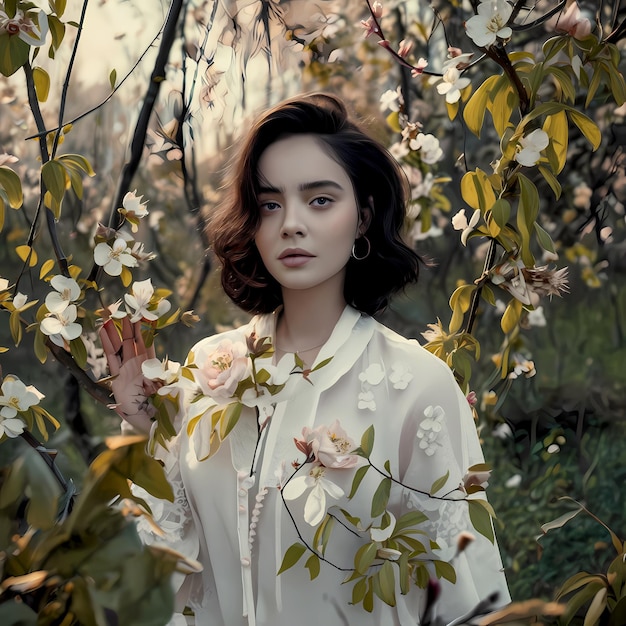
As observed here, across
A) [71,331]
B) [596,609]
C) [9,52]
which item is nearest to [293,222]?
[71,331]

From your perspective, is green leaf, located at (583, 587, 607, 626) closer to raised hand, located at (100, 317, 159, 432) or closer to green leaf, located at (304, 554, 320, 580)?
green leaf, located at (304, 554, 320, 580)

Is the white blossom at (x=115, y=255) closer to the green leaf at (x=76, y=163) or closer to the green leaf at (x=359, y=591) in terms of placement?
the green leaf at (x=76, y=163)

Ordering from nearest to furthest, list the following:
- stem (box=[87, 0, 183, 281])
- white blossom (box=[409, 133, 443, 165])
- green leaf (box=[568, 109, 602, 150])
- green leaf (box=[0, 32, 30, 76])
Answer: green leaf (box=[0, 32, 30, 76]) < green leaf (box=[568, 109, 602, 150]) < stem (box=[87, 0, 183, 281]) < white blossom (box=[409, 133, 443, 165])

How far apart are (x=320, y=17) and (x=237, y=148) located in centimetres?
67

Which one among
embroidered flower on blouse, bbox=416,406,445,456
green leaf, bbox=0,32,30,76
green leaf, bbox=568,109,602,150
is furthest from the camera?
embroidered flower on blouse, bbox=416,406,445,456

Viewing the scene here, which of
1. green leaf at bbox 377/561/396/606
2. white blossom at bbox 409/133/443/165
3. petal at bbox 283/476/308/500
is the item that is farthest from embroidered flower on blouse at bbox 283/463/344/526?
white blossom at bbox 409/133/443/165

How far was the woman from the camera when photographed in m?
1.29

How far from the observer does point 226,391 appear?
4.15ft

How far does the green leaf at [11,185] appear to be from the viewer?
3.93ft

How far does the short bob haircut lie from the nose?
63 mm

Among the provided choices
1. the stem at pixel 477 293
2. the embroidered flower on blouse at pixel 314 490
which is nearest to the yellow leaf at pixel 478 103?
the stem at pixel 477 293

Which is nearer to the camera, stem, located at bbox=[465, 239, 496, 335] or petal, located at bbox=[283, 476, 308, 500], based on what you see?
petal, located at bbox=[283, 476, 308, 500]

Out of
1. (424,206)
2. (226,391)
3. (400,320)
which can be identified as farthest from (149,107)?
(400,320)

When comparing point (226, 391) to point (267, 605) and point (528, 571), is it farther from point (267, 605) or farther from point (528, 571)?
point (528, 571)
